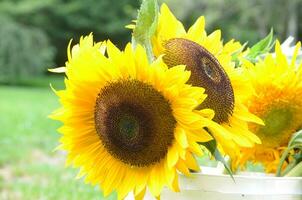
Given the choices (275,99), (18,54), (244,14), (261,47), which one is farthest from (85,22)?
(275,99)

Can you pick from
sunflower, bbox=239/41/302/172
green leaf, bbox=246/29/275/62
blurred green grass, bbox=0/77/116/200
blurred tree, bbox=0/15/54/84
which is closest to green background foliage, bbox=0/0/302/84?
blurred tree, bbox=0/15/54/84

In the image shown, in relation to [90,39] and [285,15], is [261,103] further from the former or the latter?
[285,15]

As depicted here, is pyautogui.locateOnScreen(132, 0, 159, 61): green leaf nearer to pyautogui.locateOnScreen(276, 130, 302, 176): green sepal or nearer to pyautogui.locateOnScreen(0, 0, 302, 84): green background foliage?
pyautogui.locateOnScreen(276, 130, 302, 176): green sepal

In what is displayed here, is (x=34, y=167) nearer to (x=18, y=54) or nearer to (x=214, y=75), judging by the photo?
(x=214, y=75)

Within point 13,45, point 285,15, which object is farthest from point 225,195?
point 285,15

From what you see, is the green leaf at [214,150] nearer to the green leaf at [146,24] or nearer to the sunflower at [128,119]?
the sunflower at [128,119]
